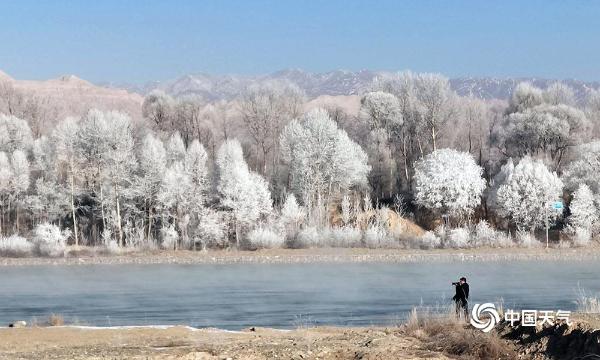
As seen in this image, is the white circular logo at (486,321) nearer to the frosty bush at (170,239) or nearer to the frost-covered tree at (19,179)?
the frosty bush at (170,239)

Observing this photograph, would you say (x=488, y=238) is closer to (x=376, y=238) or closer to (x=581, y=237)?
(x=581, y=237)

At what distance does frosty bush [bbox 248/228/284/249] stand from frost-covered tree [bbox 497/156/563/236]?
14.5m

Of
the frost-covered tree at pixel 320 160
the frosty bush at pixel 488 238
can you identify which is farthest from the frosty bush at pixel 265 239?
the frosty bush at pixel 488 238

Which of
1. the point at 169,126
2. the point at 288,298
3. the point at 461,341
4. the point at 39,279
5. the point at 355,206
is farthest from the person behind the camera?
the point at 169,126

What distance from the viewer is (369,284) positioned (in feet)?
119

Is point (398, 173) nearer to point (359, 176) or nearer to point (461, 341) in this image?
point (359, 176)

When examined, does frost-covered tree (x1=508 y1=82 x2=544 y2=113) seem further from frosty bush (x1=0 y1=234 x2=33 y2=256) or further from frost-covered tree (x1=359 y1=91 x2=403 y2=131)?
frosty bush (x1=0 y1=234 x2=33 y2=256)

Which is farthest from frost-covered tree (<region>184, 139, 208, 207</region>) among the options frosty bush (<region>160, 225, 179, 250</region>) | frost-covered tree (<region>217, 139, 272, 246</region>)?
frosty bush (<region>160, 225, 179, 250</region>)

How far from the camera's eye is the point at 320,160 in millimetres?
59875

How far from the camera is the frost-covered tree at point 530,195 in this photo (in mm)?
56406

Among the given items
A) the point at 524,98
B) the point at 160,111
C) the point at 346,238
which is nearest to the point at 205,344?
the point at 346,238

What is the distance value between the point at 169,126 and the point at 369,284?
136ft

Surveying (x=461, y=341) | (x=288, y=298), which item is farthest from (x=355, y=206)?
(x=461, y=341)
